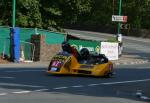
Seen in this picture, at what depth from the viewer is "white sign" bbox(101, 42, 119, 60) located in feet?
142

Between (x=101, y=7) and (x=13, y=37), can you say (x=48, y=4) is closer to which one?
(x=13, y=37)

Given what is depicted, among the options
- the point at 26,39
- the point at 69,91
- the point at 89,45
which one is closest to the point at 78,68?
the point at 69,91

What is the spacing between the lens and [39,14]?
4275 cm

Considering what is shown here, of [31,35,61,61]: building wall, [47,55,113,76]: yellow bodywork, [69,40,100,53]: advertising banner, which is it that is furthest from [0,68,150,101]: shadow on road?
[69,40,100,53]: advertising banner

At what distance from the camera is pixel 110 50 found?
43688 millimetres

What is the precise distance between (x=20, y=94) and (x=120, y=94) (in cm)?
303

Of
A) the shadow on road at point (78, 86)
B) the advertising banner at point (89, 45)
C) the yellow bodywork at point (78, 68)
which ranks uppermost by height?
the advertising banner at point (89, 45)

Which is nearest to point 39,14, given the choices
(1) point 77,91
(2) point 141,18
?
(1) point 77,91

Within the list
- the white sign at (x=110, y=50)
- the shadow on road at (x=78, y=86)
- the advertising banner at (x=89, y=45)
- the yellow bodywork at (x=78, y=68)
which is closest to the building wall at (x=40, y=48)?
the advertising banner at (x=89, y=45)

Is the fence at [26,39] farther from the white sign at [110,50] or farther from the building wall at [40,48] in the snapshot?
the white sign at [110,50]

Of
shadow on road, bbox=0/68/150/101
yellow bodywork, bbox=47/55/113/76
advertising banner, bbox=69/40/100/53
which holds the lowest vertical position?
shadow on road, bbox=0/68/150/101

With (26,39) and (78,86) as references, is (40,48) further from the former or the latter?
(78,86)

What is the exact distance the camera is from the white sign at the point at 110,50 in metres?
43.2

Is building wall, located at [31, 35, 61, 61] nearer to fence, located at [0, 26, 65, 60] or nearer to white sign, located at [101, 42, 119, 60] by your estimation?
fence, located at [0, 26, 65, 60]
